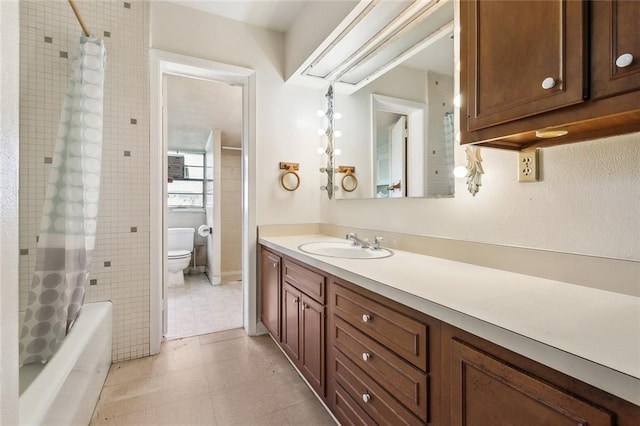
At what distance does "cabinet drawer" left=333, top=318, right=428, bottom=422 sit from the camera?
2.91 feet

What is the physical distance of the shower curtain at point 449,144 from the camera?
4.67 feet

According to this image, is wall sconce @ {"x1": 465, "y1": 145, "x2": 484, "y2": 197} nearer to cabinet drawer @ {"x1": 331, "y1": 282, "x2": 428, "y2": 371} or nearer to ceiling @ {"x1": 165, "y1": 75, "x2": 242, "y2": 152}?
cabinet drawer @ {"x1": 331, "y1": 282, "x2": 428, "y2": 371}

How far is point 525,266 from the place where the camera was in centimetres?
111

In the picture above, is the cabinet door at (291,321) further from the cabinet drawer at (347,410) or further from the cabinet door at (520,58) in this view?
the cabinet door at (520,58)

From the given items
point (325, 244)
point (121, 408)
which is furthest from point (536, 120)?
point (121, 408)

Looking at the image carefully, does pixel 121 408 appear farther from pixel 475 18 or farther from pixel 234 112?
pixel 234 112

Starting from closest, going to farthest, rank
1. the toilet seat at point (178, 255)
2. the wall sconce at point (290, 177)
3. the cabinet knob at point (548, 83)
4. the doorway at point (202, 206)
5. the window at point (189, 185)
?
the cabinet knob at point (548, 83), the wall sconce at point (290, 177), the doorway at point (202, 206), the toilet seat at point (178, 255), the window at point (189, 185)

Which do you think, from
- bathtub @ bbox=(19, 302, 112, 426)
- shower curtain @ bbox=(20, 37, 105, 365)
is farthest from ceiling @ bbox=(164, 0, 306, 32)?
bathtub @ bbox=(19, 302, 112, 426)

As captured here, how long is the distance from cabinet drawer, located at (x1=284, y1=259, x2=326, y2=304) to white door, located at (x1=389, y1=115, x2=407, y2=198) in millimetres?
690

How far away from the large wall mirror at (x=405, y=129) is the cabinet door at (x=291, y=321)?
0.82 metres

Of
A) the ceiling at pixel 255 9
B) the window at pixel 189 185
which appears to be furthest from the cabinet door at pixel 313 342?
the window at pixel 189 185

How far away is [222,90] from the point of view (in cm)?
293

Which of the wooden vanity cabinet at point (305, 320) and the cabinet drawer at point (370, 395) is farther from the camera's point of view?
the wooden vanity cabinet at point (305, 320)

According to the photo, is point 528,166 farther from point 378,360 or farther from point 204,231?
point 204,231
